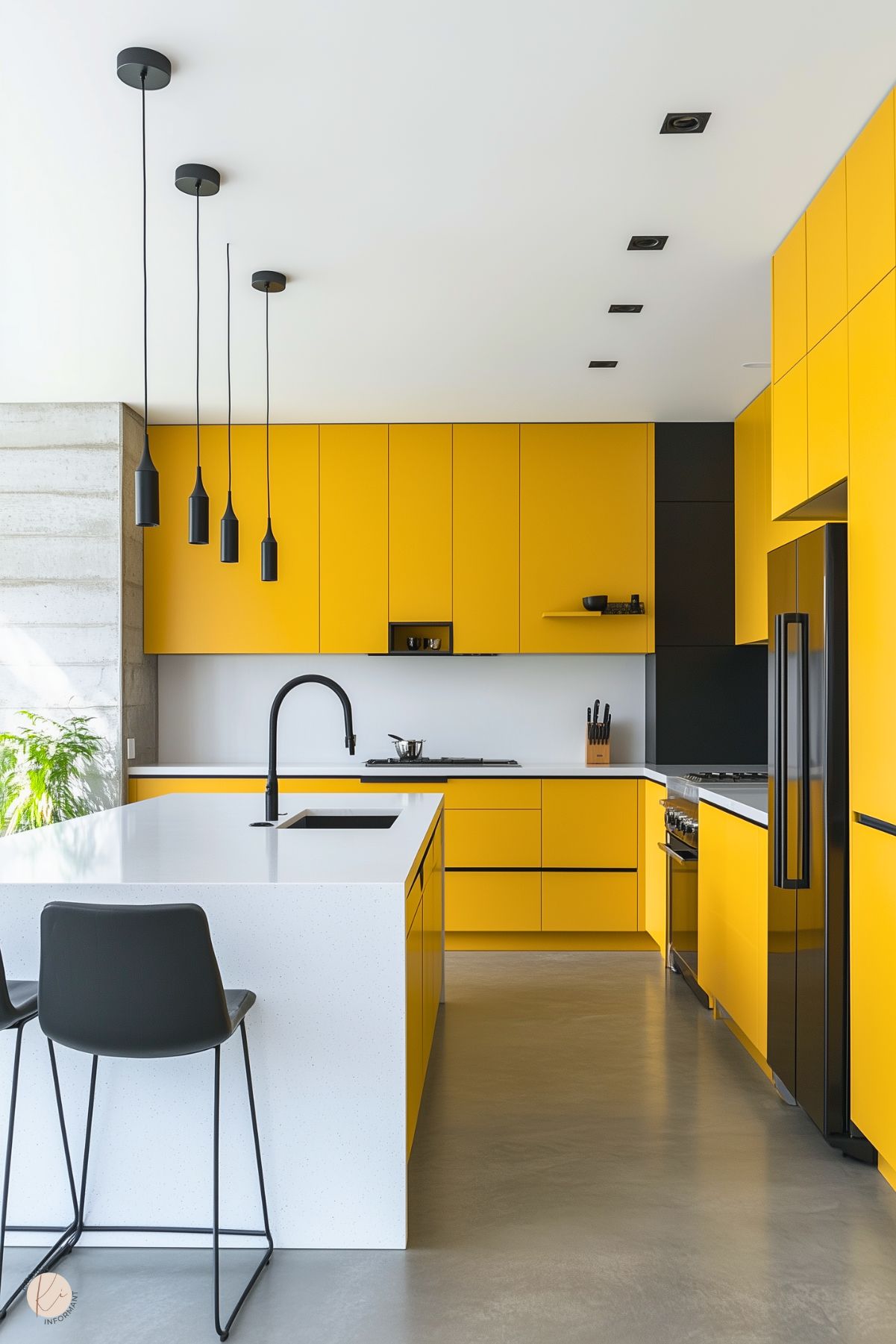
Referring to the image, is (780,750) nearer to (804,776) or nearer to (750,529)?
(804,776)

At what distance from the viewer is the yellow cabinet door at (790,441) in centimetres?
315

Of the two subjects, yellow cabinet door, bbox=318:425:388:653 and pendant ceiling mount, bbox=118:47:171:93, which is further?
yellow cabinet door, bbox=318:425:388:653

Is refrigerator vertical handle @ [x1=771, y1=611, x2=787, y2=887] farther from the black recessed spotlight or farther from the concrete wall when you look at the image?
the concrete wall

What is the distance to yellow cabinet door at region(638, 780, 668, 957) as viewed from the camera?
5.01 meters

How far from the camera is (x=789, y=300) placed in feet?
10.8

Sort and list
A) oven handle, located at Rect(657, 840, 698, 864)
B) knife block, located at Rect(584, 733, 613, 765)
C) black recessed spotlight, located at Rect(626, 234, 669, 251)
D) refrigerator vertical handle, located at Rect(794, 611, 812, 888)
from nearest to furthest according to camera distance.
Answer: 1. refrigerator vertical handle, located at Rect(794, 611, 812, 888)
2. black recessed spotlight, located at Rect(626, 234, 669, 251)
3. oven handle, located at Rect(657, 840, 698, 864)
4. knife block, located at Rect(584, 733, 613, 765)

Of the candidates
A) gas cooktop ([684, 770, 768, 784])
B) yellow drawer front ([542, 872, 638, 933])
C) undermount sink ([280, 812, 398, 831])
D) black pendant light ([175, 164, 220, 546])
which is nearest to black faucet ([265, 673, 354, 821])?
undermount sink ([280, 812, 398, 831])

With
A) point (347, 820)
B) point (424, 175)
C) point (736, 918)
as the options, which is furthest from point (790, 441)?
point (347, 820)

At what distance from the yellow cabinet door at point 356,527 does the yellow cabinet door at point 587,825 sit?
130cm

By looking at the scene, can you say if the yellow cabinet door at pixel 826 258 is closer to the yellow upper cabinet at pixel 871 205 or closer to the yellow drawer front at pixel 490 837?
the yellow upper cabinet at pixel 871 205

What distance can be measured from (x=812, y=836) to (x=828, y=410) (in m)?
1.22

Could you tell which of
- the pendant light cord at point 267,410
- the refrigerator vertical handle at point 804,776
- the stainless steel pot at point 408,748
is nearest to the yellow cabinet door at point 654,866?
the stainless steel pot at point 408,748

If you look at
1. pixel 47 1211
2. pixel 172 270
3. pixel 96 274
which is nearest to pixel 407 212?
pixel 172 270

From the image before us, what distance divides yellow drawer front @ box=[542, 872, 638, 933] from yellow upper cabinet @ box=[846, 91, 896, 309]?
3376 mm
